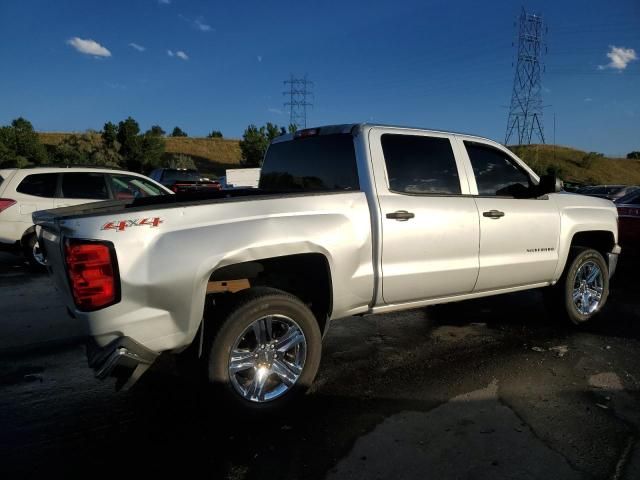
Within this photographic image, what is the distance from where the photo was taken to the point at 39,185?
8.23 meters

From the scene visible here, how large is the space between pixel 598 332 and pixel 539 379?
1.65 meters

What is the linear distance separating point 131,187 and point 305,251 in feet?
21.8

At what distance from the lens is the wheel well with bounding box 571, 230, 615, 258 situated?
5383 millimetres

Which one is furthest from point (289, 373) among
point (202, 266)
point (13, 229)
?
point (13, 229)

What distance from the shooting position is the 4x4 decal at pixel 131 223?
8.69 ft

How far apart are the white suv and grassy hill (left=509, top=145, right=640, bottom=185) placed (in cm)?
7024

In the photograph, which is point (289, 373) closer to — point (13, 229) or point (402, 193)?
point (402, 193)

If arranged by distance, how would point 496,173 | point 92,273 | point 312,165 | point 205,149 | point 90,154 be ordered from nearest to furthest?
point 92,273, point 312,165, point 496,173, point 90,154, point 205,149

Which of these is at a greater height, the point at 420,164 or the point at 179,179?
the point at 420,164

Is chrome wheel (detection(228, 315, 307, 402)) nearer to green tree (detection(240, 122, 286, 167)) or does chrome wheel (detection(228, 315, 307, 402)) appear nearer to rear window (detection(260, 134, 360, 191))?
rear window (detection(260, 134, 360, 191))

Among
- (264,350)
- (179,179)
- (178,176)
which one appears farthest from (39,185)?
(178,176)

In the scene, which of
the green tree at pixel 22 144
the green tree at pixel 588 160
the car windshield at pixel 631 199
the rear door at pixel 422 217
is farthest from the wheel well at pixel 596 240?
the green tree at pixel 588 160

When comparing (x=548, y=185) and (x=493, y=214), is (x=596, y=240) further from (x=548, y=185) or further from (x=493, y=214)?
(x=493, y=214)

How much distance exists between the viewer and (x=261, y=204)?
3156 mm
